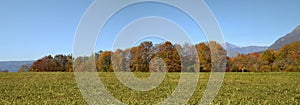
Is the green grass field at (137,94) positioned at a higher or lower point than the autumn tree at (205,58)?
lower

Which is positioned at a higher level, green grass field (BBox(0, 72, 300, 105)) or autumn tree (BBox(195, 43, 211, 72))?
autumn tree (BBox(195, 43, 211, 72))

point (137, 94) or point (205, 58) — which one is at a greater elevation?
point (205, 58)

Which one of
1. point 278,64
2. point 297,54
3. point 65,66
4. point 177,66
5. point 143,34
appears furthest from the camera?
point 297,54

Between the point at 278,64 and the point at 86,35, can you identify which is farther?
the point at 278,64

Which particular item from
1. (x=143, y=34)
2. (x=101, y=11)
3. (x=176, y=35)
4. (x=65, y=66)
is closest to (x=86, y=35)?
(x=101, y=11)

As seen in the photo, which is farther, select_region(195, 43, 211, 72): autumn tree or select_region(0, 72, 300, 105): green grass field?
select_region(195, 43, 211, 72): autumn tree

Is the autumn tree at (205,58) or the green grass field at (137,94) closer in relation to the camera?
the green grass field at (137,94)

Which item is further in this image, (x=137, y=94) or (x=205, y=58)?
(x=205, y=58)

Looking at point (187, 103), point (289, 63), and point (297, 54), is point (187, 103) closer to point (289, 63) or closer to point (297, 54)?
point (289, 63)

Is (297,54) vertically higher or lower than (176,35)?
higher

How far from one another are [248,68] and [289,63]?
10810mm

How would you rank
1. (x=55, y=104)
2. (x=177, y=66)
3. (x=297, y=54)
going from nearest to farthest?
(x=55, y=104) → (x=177, y=66) → (x=297, y=54)

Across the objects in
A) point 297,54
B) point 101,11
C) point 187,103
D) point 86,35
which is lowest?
point 187,103

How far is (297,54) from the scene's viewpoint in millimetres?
95250
